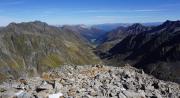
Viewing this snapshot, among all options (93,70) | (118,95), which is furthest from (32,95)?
(93,70)

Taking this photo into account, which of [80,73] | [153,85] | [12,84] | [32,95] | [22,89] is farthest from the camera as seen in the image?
[80,73]

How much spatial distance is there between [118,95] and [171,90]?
36.2 ft

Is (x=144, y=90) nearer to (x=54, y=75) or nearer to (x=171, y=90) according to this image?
(x=171, y=90)

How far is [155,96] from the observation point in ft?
147

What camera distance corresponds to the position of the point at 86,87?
45.0 meters

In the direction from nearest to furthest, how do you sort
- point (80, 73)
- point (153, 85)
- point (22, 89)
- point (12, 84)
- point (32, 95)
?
point (32, 95) → point (22, 89) → point (12, 84) → point (153, 85) → point (80, 73)

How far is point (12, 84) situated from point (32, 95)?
7.14 m

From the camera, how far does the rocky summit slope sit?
42.3 metres

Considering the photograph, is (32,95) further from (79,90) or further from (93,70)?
(93,70)

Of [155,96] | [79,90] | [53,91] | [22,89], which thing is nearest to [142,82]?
[155,96]

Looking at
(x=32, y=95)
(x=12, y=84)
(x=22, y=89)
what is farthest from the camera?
(x=12, y=84)

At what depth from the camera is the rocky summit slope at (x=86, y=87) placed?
42312 mm

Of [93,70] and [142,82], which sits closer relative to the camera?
[142,82]

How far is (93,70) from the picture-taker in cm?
5884
